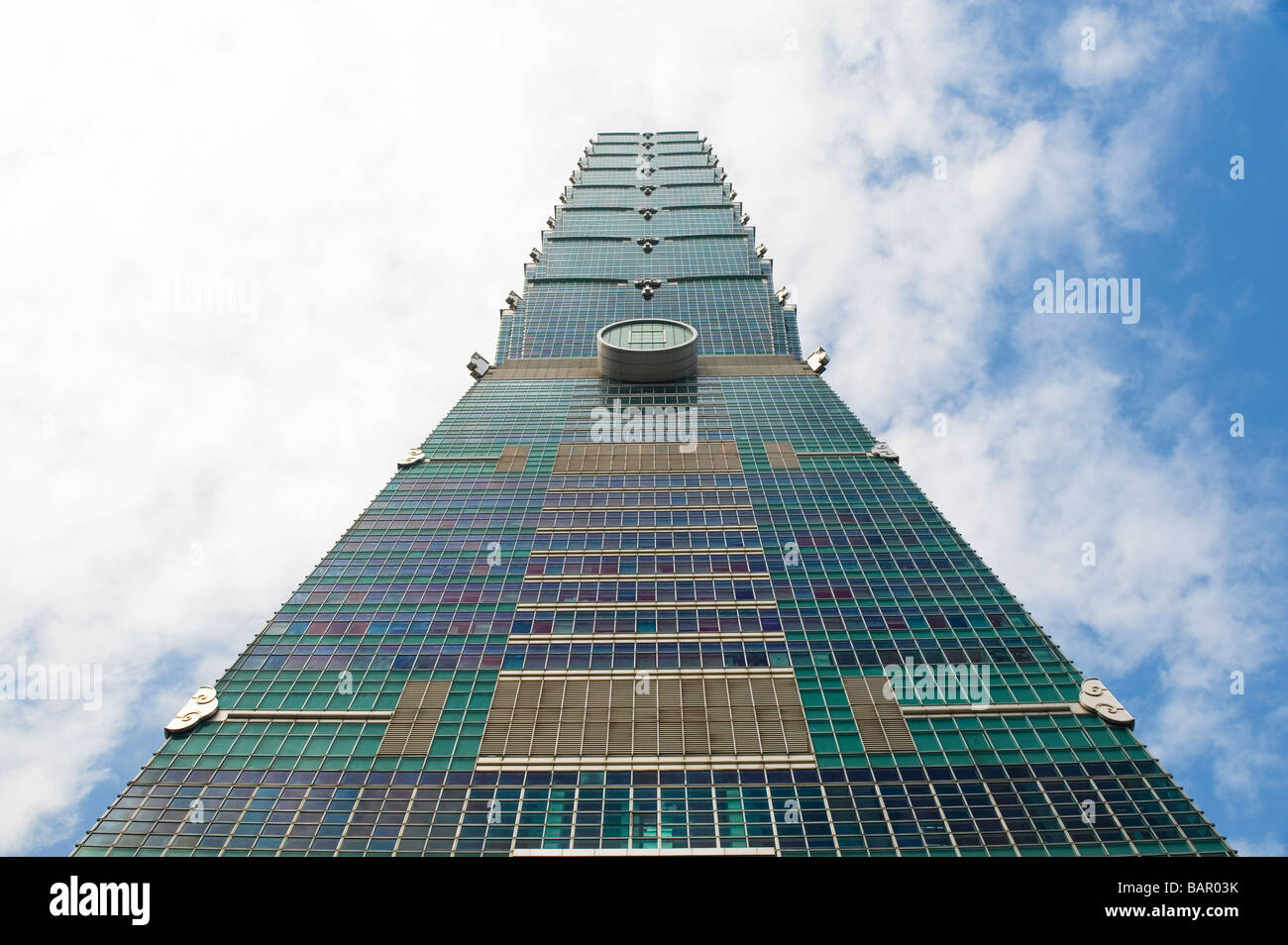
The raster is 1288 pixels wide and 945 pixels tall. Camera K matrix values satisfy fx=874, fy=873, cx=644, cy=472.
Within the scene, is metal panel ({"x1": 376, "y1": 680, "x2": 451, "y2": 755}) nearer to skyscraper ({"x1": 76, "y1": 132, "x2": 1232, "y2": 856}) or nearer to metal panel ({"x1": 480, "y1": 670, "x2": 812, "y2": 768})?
skyscraper ({"x1": 76, "y1": 132, "x2": 1232, "y2": 856})

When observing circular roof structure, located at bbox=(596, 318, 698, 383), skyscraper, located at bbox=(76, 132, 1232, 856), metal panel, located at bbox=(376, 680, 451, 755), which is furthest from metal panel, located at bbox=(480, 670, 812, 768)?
circular roof structure, located at bbox=(596, 318, 698, 383)

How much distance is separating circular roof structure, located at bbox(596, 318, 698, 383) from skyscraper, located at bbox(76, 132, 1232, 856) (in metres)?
14.4

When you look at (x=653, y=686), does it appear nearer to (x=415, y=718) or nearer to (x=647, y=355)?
(x=415, y=718)

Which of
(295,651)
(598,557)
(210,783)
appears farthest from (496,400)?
(210,783)

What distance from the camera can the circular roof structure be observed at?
101188 mm

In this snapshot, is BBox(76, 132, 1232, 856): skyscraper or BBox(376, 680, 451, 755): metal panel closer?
Answer: BBox(76, 132, 1232, 856): skyscraper

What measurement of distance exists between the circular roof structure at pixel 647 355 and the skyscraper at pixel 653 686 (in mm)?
14409

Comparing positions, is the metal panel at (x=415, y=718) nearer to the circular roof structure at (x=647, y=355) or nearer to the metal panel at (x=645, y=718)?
the metal panel at (x=645, y=718)

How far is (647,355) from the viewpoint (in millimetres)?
100875

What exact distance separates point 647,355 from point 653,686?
5645 centimetres

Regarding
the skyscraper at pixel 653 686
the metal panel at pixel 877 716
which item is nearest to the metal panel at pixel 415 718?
the skyscraper at pixel 653 686

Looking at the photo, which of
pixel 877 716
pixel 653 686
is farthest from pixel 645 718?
pixel 877 716
